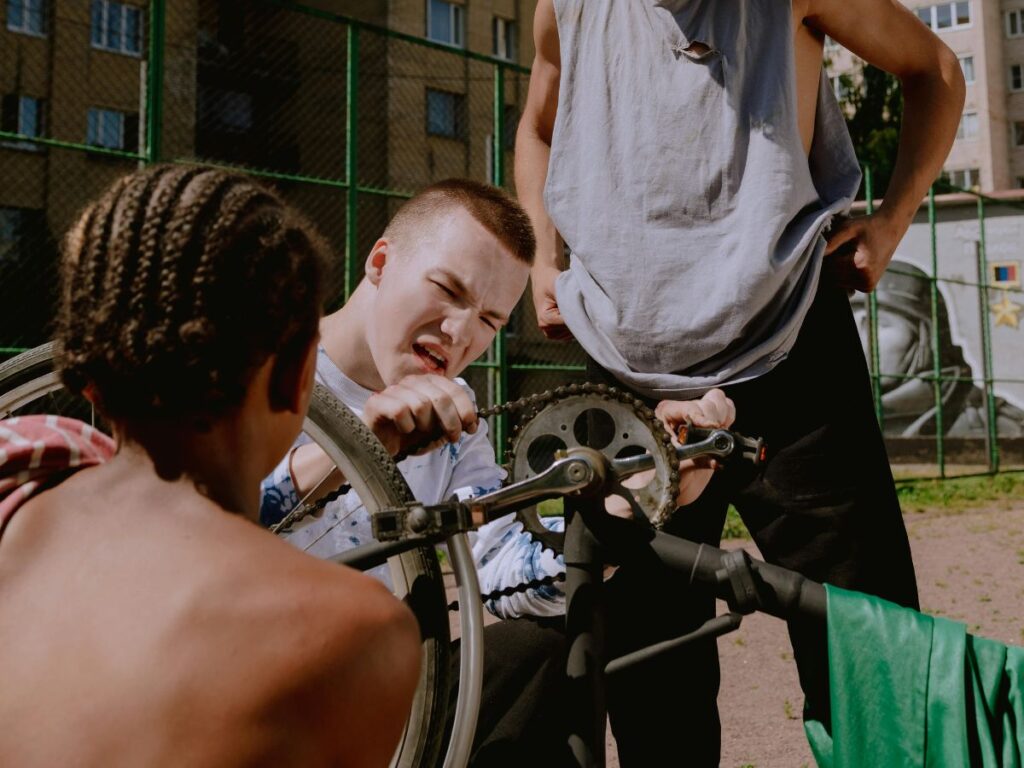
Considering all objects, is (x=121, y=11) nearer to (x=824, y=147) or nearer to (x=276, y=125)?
(x=276, y=125)

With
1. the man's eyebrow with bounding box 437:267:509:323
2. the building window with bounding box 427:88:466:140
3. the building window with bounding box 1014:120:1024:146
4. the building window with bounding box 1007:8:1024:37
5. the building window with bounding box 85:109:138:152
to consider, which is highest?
the building window with bounding box 1007:8:1024:37

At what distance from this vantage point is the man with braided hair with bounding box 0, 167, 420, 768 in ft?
3.10

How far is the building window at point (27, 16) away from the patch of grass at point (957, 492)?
18278 millimetres

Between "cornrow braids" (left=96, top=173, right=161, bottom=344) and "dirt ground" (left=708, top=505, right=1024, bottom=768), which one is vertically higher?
"cornrow braids" (left=96, top=173, right=161, bottom=344)

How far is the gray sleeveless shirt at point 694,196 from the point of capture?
1.91 meters

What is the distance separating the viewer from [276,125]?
25.0 meters

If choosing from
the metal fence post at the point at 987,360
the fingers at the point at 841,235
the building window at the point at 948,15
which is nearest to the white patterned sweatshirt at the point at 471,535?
the fingers at the point at 841,235

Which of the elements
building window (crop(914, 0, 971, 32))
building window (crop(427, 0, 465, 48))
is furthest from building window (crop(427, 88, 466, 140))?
building window (crop(914, 0, 971, 32))

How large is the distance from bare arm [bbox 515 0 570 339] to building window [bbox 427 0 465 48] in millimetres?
26418

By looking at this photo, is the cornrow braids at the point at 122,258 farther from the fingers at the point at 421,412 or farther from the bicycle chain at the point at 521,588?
the bicycle chain at the point at 521,588

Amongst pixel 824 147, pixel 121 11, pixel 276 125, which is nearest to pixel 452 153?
pixel 276 125

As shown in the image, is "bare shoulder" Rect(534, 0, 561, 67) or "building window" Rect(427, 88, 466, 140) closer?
"bare shoulder" Rect(534, 0, 561, 67)

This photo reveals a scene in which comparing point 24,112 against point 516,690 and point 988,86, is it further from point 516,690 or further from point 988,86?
point 988,86

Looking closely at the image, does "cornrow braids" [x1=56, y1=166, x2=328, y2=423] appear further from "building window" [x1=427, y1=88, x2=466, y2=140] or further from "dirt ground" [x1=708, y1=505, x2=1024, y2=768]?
"building window" [x1=427, y1=88, x2=466, y2=140]
